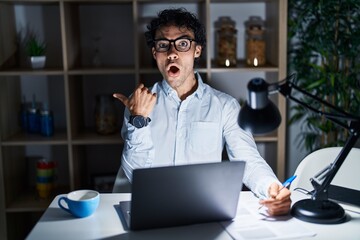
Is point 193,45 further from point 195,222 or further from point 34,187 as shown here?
point 34,187

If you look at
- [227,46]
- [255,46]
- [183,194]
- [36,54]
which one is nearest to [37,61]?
[36,54]

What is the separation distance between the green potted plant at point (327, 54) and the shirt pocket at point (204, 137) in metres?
0.85

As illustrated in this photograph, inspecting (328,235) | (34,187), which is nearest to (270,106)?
(328,235)

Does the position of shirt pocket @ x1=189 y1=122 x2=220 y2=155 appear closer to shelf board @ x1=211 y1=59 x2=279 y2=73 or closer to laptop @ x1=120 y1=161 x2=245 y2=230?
shelf board @ x1=211 y1=59 x2=279 y2=73

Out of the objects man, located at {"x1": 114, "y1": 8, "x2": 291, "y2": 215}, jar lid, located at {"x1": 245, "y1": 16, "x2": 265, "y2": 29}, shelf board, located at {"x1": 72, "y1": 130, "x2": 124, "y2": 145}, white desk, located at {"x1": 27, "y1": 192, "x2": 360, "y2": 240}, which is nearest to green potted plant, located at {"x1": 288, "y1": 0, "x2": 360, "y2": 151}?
jar lid, located at {"x1": 245, "y1": 16, "x2": 265, "y2": 29}

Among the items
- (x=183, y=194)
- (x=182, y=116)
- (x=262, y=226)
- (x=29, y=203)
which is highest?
(x=182, y=116)

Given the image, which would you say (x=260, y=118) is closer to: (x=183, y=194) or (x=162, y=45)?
(x=183, y=194)

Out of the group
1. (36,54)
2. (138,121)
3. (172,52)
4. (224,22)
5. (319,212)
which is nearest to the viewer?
(319,212)

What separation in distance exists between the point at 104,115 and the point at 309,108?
1.74 m

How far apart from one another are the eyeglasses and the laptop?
3.10ft

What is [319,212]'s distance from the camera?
5.51ft

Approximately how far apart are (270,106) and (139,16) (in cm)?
172

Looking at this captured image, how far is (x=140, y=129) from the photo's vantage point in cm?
221

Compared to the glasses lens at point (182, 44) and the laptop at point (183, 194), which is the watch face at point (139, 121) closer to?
the glasses lens at point (182, 44)
